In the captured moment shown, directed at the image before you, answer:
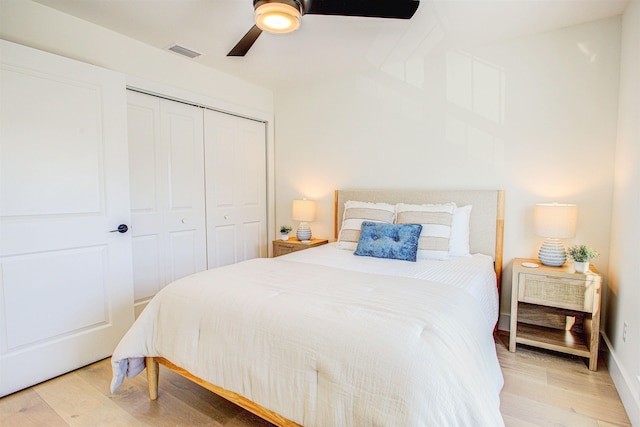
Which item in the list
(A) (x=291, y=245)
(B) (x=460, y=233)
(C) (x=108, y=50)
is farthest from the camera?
(A) (x=291, y=245)

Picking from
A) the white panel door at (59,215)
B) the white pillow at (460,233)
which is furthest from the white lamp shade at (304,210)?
the white panel door at (59,215)

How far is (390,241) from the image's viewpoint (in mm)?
2637

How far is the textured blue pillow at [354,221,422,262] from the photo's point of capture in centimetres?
256

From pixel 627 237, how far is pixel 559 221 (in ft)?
1.25

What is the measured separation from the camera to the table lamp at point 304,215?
374cm

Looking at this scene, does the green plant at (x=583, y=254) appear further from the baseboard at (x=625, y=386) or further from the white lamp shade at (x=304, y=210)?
the white lamp shade at (x=304, y=210)

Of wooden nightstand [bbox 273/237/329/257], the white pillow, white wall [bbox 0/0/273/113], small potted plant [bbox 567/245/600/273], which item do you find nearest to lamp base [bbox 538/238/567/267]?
small potted plant [bbox 567/245/600/273]

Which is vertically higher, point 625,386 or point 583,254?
point 583,254

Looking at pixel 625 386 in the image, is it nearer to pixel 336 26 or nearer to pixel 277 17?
pixel 277 17

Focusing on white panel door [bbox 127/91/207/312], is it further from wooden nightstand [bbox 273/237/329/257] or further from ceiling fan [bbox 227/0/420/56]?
ceiling fan [bbox 227/0/420/56]

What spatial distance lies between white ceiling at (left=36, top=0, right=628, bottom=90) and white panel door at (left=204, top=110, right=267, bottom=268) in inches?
30.1

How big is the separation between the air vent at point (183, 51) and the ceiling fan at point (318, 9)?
1.46 meters

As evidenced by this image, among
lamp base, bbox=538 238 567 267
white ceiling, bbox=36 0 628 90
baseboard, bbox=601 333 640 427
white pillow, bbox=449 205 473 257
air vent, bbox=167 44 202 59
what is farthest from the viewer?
air vent, bbox=167 44 202 59

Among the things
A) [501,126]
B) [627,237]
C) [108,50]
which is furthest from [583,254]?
[108,50]
